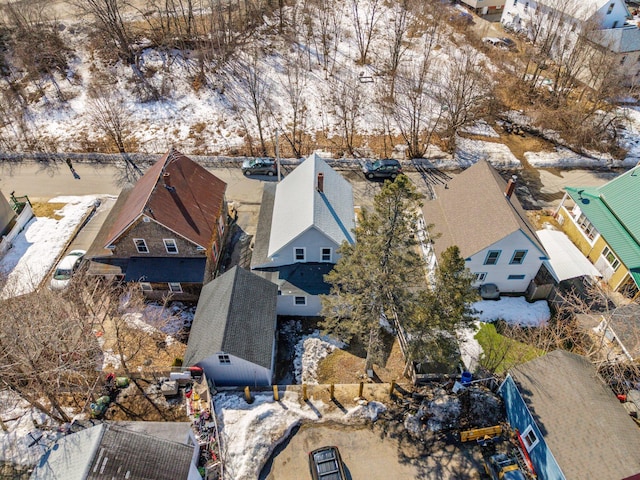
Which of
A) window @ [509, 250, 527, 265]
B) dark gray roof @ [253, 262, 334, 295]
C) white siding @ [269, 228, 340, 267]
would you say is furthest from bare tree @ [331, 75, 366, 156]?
window @ [509, 250, 527, 265]

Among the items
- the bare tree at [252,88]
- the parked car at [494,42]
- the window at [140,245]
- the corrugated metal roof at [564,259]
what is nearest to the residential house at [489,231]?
the corrugated metal roof at [564,259]

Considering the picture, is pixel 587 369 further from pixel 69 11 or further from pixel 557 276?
pixel 69 11

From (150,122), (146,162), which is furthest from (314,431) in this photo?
(150,122)

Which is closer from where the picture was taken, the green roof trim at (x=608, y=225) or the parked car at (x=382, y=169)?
the green roof trim at (x=608, y=225)

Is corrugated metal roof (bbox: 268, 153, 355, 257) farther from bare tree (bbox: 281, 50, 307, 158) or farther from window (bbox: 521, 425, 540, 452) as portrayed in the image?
window (bbox: 521, 425, 540, 452)

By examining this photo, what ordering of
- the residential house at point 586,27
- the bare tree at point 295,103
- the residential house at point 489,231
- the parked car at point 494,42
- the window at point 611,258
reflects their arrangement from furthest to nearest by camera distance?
the parked car at point 494,42
the residential house at point 586,27
the bare tree at point 295,103
the window at point 611,258
the residential house at point 489,231

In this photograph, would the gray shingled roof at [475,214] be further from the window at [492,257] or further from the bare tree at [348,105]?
the bare tree at [348,105]
